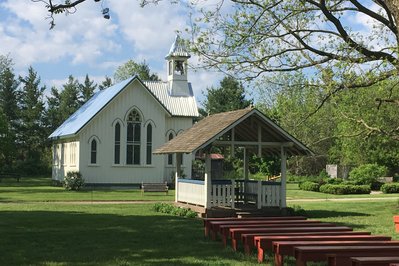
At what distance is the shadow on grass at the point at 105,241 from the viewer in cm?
1131

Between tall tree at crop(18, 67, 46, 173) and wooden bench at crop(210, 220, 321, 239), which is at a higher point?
tall tree at crop(18, 67, 46, 173)

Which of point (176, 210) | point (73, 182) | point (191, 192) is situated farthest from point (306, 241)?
point (73, 182)

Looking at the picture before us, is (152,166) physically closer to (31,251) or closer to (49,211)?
(49,211)

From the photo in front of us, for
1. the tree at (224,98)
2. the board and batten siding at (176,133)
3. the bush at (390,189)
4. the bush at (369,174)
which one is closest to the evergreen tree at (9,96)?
the tree at (224,98)

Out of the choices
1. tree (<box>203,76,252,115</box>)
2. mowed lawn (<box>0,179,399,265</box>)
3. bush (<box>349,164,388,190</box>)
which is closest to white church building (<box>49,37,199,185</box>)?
bush (<box>349,164,388,190</box>)

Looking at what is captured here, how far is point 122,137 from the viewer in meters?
42.8

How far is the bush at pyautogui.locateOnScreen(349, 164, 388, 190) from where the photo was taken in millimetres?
44625

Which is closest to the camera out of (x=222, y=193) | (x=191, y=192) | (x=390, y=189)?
(x=222, y=193)

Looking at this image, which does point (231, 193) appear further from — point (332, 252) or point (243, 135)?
point (332, 252)

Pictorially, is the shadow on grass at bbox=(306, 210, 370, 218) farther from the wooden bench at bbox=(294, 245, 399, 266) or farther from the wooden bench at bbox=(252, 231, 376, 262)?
the wooden bench at bbox=(294, 245, 399, 266)

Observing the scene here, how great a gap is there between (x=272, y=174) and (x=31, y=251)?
36.5 m

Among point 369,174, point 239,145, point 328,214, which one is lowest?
point 328,214

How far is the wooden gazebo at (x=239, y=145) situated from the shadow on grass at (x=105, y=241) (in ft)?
6.59

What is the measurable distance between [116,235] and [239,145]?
761 cm
